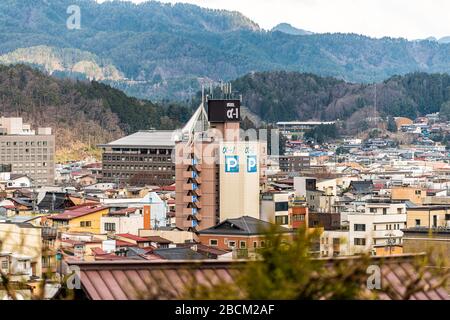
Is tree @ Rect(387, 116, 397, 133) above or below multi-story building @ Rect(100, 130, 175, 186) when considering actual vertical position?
above

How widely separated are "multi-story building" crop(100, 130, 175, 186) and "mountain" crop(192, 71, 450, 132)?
61436 millimetres

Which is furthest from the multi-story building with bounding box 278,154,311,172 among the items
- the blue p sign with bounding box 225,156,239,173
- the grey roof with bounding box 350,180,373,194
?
the blue p sign with bounding box 225,156,239,173

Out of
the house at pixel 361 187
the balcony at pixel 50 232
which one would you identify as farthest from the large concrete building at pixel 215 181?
the house at pixel 361 187

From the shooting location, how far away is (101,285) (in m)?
Result: 5.49

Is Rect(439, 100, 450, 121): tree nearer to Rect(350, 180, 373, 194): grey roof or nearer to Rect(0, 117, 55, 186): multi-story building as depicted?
Rect(0, 117, 55, 186): multi-story building

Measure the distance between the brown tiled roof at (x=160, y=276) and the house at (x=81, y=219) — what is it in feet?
69.5

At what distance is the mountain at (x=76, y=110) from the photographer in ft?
274

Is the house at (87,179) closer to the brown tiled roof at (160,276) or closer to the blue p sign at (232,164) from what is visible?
the blue p sign at (232,164)

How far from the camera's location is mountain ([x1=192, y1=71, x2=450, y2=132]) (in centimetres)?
12325

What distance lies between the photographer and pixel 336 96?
13000 centimetres

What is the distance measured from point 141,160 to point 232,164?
86.3 ft

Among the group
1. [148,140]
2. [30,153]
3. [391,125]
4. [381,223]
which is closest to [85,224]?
[381,223]

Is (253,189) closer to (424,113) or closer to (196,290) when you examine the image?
(196,290)

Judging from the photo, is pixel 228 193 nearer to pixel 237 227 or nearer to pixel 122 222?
pixel 122 222
